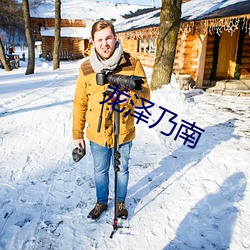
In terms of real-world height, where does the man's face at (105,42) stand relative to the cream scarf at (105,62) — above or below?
above

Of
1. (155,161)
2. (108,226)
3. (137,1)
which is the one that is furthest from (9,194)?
(137,1)

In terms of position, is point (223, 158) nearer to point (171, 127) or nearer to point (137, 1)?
point (171, 127)

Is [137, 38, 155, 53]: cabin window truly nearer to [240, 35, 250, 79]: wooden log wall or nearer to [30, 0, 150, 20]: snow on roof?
[240, 35, 250, 79]: wooden log wall

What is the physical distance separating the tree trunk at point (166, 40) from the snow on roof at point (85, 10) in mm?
28408

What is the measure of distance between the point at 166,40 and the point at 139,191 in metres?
5.49

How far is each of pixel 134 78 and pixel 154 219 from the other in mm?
1656

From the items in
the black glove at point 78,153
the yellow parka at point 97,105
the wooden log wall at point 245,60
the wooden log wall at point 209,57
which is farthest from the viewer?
the wooden log wall at point 245,60

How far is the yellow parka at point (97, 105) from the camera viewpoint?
200 cm

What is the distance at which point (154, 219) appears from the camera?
248cm

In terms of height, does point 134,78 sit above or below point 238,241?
above

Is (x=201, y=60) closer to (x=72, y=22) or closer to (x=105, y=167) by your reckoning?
(x=105, y=167)

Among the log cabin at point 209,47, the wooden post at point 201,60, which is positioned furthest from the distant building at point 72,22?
the wooden post at point 201,60

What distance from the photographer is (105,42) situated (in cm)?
185

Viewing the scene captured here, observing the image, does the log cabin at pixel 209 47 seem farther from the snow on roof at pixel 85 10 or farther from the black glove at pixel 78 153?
the snow on roof at pixel 85 10
